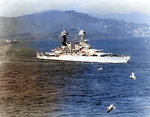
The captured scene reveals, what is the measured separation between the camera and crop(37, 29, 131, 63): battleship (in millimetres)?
47434

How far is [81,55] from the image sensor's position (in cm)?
5100

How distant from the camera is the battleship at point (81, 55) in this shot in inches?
1867

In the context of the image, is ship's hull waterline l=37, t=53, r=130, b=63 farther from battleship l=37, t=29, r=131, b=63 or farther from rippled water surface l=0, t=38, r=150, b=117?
rippled water surface l=0, t=38, r=150, b=117

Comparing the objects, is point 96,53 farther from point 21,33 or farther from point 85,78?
point 85,78

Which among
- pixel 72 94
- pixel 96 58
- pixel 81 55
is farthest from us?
pixel 81 55

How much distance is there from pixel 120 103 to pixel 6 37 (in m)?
25.3

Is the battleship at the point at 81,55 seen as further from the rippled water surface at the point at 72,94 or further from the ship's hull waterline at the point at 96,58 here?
the rippled water surface at the point at 72,94

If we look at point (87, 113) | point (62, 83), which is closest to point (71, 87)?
point (62, 83)

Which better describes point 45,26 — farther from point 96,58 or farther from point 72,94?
point 72,94

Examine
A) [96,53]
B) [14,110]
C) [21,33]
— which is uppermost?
[21,33]

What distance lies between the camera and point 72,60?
5209 cm

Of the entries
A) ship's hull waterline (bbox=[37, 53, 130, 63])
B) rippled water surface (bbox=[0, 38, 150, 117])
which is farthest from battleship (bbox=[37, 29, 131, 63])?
rippled water surface (bbox=[0, 38, 150, 117])

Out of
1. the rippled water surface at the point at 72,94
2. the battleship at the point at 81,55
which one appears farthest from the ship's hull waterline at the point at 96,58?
the rippled water surface at the point at 72,94

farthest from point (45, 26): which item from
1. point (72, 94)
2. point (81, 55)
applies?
point (72, 94)
